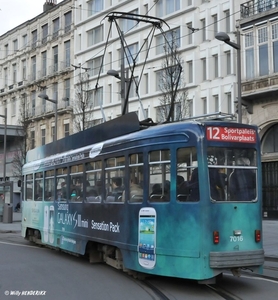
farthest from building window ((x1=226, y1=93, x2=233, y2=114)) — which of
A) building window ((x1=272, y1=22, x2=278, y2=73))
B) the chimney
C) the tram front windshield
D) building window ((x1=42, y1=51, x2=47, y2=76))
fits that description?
the chimney

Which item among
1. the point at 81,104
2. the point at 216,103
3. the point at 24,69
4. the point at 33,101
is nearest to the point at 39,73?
the point at 33,101

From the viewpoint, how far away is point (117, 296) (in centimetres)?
884

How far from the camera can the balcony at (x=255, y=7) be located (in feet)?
88.6

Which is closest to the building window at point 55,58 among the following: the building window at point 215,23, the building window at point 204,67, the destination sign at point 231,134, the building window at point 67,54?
the building window at point 67,54

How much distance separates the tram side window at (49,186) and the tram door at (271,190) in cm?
1552

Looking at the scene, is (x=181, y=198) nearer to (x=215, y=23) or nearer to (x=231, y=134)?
(x=231, y=134)

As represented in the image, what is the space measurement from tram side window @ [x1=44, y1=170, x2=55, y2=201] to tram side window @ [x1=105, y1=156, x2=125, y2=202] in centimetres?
388

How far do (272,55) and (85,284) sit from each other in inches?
763

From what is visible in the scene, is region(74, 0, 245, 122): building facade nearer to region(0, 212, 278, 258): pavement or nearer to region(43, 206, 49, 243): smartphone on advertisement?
region(0, 212, 278, 258): pavement

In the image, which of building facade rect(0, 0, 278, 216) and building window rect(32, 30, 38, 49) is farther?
building window rect(32, 30, 38, 49)

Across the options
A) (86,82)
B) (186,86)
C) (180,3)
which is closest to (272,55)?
(186,86)

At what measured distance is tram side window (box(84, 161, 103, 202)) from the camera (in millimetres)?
11508

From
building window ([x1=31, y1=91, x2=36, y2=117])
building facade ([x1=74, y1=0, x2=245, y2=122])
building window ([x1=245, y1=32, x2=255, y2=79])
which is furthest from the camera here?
building window ([x1=31, y1=91, x2=36, y2=117])

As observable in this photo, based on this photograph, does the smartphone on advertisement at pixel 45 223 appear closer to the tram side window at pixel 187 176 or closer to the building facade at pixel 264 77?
the tram side window at pixel 187 176
